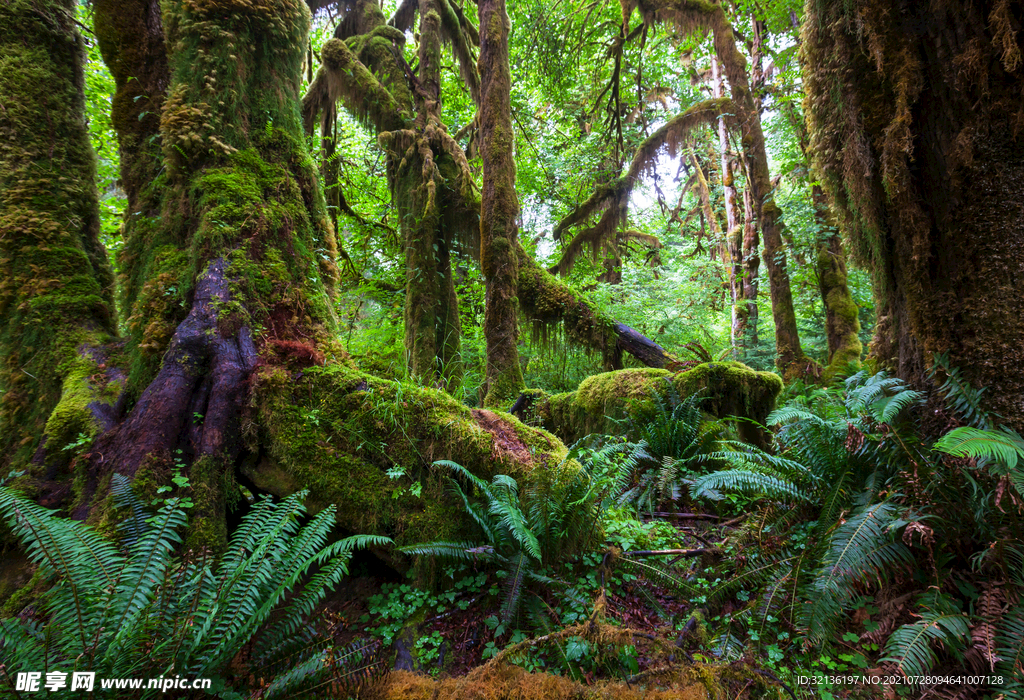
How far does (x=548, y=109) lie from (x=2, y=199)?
11846mm

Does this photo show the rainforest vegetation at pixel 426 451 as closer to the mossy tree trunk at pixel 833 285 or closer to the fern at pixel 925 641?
the fern at pixel 925 641

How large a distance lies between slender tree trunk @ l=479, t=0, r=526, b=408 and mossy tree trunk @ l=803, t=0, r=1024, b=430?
379 cm

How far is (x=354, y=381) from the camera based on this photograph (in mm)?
3225

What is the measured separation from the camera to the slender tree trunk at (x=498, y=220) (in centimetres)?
636

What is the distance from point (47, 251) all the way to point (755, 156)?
9416 millimetres

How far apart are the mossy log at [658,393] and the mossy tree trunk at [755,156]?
10.2 feet

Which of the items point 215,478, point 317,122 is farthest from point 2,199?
point 317,122

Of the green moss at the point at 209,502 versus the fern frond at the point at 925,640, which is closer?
the fern frond at the point at 925,640

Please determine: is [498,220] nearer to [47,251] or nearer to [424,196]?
[424,196]

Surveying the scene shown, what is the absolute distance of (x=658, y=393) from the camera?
534 cm

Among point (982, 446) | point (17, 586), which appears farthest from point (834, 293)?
point (17, 586)

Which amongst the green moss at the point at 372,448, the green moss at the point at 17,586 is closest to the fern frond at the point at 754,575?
the green moss at the point at 372,448

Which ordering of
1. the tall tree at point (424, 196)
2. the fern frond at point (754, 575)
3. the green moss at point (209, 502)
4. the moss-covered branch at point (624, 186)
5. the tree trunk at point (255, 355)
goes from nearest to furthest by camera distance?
the green moss at point (209, 502) < the fern frond at point (754, 575) < the tree trunk at point (255, 355) < the tall tree at point (424, 196) < the moss-covered branch at point (624, 186)

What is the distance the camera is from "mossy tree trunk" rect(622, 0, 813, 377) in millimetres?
7625
